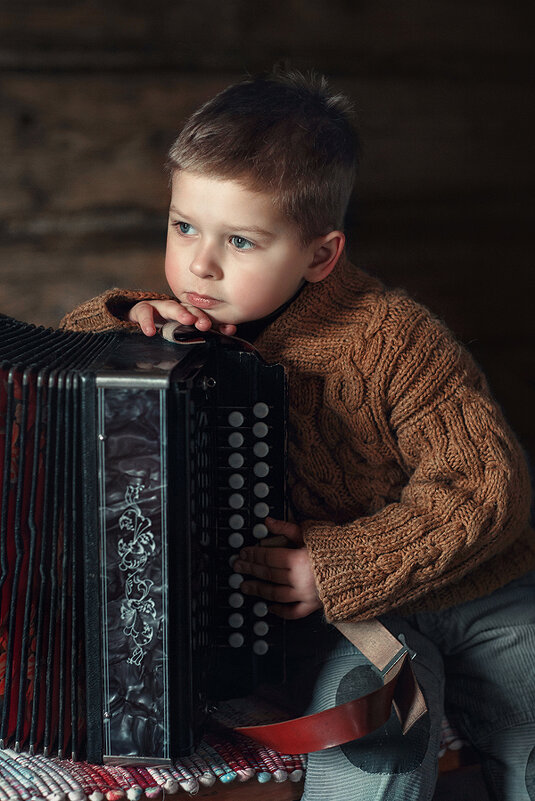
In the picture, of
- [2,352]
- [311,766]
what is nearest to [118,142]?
[2,352]

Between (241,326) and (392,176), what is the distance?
0.57 meters

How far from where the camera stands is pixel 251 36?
142 centimetres

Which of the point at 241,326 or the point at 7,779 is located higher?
the point at 241,326

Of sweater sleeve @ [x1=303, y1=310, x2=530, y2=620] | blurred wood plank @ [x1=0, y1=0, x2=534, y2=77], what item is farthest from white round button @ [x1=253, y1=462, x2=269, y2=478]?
blurred wood plank @ [x1=0, y1=0, x2=534, y2=77]

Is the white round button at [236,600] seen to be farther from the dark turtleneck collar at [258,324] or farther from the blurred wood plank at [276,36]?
the blurred wood plank at [276,36]

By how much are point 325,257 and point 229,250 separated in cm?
16

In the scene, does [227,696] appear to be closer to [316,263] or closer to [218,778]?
[218,778]

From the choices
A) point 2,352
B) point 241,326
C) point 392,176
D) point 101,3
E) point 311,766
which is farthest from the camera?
point 392,176

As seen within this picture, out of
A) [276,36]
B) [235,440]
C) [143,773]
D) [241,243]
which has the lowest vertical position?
[143,773]

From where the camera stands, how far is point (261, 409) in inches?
38.4

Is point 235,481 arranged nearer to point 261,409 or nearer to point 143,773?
point 261,409

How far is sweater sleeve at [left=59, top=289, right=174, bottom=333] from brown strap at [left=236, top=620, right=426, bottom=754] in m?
0.50

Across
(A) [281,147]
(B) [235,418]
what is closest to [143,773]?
(B) [235,418]

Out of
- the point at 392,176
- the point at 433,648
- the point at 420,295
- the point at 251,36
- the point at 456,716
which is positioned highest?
the point at 251,36
